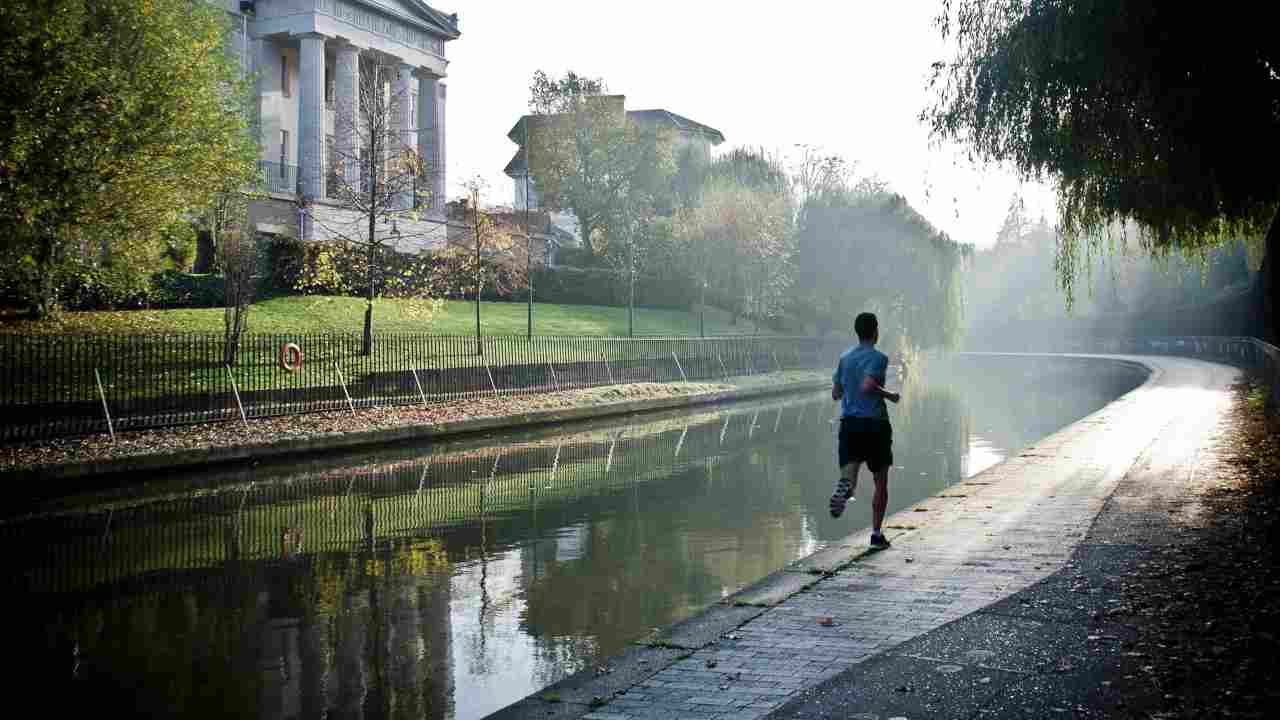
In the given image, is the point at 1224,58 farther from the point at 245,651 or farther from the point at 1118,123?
the point at 245,651

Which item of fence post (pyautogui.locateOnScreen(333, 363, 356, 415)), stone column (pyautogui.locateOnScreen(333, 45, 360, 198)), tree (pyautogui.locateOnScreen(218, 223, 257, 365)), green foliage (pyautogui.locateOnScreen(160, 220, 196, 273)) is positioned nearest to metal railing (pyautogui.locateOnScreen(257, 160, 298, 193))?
stone column (pyautogui.locateOnScreen(333, 45, 360, 198))

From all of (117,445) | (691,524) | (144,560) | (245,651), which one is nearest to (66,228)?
(117,445)

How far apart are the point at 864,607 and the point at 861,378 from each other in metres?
2.48

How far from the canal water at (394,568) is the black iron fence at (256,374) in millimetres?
3038

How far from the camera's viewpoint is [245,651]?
720 cm

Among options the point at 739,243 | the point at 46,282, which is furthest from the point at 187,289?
the point at 739,243

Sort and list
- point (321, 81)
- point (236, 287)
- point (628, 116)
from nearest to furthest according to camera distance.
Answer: point (236, 287)
point (321, 81)
point (628, 116)

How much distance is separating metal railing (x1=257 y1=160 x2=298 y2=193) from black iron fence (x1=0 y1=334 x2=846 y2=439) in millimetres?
16835

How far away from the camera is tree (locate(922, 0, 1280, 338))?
11.1 m

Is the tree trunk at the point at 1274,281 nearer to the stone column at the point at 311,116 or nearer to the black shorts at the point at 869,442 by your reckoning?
the black shorts at the point at 869,442

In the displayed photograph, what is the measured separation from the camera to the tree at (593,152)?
49375mm

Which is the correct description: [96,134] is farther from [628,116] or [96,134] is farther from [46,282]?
[628,116]

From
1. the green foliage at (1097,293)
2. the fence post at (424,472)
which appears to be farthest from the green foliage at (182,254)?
the green foliage at (1097,293)

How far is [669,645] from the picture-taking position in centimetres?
637
